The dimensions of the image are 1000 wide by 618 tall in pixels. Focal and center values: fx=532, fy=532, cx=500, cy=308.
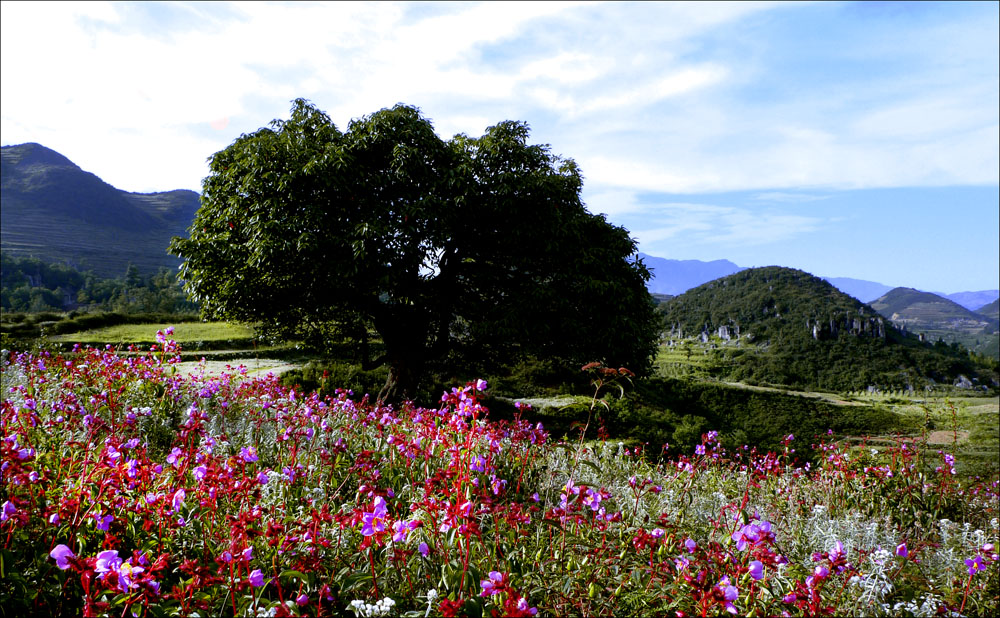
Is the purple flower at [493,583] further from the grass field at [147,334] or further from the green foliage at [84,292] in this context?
the green foliage at [84,292]

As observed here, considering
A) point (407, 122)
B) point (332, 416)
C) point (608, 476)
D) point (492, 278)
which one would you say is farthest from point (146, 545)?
point (407, 122)

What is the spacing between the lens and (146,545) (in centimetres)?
313

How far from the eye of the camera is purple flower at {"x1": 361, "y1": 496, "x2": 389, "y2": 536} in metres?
2.48

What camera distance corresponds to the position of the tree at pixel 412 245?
10.0 metres

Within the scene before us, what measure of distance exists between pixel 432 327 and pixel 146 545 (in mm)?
9394

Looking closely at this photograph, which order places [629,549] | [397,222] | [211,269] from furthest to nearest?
1. [211,269]
2. [397,222]
3. [629,549]

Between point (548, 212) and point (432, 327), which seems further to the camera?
point (432, 327)

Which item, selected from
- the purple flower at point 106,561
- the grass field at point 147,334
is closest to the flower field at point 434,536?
the purple flower at point 106,561

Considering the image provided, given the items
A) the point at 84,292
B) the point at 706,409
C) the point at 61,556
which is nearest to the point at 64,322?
the point at 706,409

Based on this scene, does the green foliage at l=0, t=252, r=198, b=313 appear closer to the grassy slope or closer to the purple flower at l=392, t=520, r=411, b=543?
the grassy slope

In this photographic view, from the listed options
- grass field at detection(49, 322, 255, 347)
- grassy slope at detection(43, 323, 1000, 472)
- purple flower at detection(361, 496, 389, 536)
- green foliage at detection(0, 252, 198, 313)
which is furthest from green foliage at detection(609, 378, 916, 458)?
green foliage at detection(0, 252, 198, 313)

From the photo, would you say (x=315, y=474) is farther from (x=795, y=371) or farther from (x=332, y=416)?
(x=795, y=371)

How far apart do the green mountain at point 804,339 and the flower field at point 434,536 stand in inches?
1210

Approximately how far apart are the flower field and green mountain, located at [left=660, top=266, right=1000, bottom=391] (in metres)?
30.7
